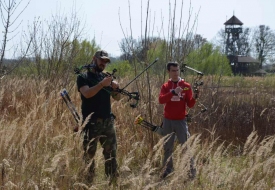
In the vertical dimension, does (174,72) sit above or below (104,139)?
above

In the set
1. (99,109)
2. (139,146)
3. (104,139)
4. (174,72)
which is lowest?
(139,146)

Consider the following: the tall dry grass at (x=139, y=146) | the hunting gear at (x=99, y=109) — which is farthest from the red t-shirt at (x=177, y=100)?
the hunting gear at (x=99, y=109)

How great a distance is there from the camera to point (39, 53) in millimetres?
7984

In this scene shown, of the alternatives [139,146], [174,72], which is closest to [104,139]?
[174,72]

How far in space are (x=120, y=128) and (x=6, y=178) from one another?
326 centimetres

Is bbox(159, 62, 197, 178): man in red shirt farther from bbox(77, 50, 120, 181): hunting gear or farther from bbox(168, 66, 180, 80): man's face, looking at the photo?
bbox(77, 50, 120, 181): hunting gear

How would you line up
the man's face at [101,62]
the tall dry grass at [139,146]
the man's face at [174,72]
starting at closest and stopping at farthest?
the tall dry grass at [139,146], the man's face at [101,62], the man's face at [174,72]

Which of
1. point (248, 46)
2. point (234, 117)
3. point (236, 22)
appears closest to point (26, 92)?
point (234, 117)

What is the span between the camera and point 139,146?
17.4 feet

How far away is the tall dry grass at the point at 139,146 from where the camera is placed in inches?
114

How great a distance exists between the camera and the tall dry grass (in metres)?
2.89

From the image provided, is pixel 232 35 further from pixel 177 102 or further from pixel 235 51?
pixel 177 102

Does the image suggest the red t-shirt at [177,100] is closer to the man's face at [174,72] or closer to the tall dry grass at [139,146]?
the man's face at [174,72]

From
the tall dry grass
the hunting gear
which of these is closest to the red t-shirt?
the tall dry grass
